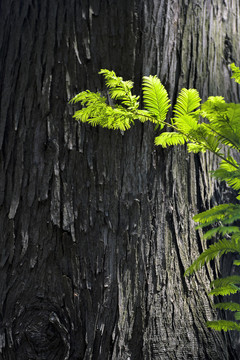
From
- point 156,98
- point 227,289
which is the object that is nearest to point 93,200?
point 156,98

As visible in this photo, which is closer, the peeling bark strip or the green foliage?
the green foliage

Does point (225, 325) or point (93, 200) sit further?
point (93, 200)

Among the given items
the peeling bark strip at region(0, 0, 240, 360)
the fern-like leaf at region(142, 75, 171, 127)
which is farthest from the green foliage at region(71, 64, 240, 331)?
the peeling bark strip at region(0, 0, 240, 360)

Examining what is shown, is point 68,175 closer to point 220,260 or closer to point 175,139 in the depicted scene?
point 175,139

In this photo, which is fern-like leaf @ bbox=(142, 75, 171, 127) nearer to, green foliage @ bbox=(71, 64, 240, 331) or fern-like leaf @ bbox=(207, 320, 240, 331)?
green foliage @ bbox=(71, 64, 240, 331)

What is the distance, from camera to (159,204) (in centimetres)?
215

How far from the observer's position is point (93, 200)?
210 centimetres

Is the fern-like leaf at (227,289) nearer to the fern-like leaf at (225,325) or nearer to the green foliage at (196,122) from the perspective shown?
the green foliage at (196,122)

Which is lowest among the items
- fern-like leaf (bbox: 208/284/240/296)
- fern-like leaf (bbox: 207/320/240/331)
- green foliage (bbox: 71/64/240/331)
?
fern-like leaf (bbox: 207/320/240/331)

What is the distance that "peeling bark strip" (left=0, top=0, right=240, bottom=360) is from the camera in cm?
198

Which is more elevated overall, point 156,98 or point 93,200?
point 156,98

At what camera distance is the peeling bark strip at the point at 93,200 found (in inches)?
77.9

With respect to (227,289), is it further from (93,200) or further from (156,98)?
(156,98)

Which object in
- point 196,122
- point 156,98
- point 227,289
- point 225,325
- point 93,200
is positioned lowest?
point 225,325
